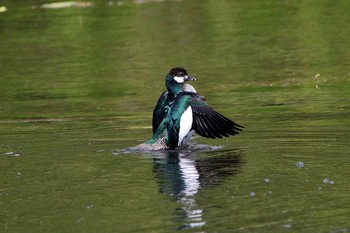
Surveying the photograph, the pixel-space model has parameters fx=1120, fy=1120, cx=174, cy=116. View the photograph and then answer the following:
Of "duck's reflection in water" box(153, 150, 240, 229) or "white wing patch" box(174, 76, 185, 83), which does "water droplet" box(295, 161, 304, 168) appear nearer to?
"duck's reflection in water" box(153, 150, 240, 229)

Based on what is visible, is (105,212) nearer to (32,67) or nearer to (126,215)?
(126,215)

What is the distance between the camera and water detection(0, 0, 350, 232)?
29.2ft

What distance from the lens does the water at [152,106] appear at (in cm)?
891

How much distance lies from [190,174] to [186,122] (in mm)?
1479

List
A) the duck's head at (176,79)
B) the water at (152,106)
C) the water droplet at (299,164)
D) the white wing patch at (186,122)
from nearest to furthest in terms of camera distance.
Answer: the water at (152,106) < the water droplet at (299,164) < the white wing patch at (186,122) < the duck's head at (176,79)

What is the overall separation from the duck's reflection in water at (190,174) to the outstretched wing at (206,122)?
337 mm

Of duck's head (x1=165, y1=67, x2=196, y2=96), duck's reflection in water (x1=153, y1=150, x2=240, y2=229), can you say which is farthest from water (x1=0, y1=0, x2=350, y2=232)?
duck's head (x1=165, y1=67, x2=196, y2=96)

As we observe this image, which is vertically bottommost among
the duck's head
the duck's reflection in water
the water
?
the duck's reflection in water

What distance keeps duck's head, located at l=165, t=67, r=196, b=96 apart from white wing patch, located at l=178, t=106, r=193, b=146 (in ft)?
1.53

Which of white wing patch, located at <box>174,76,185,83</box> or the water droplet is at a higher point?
white wing patch, located at <box>174,76,185,83</box>

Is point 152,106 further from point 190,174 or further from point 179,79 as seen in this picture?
point 190,174

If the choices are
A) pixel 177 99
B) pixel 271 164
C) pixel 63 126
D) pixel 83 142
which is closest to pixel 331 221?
pixel 271 164

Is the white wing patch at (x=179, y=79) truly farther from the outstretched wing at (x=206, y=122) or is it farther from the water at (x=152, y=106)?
the water at (x=152, y=106)

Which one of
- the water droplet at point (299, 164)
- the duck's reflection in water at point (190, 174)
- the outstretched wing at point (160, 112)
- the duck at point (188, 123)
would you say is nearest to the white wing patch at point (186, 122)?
the duck at point (188, 123)
